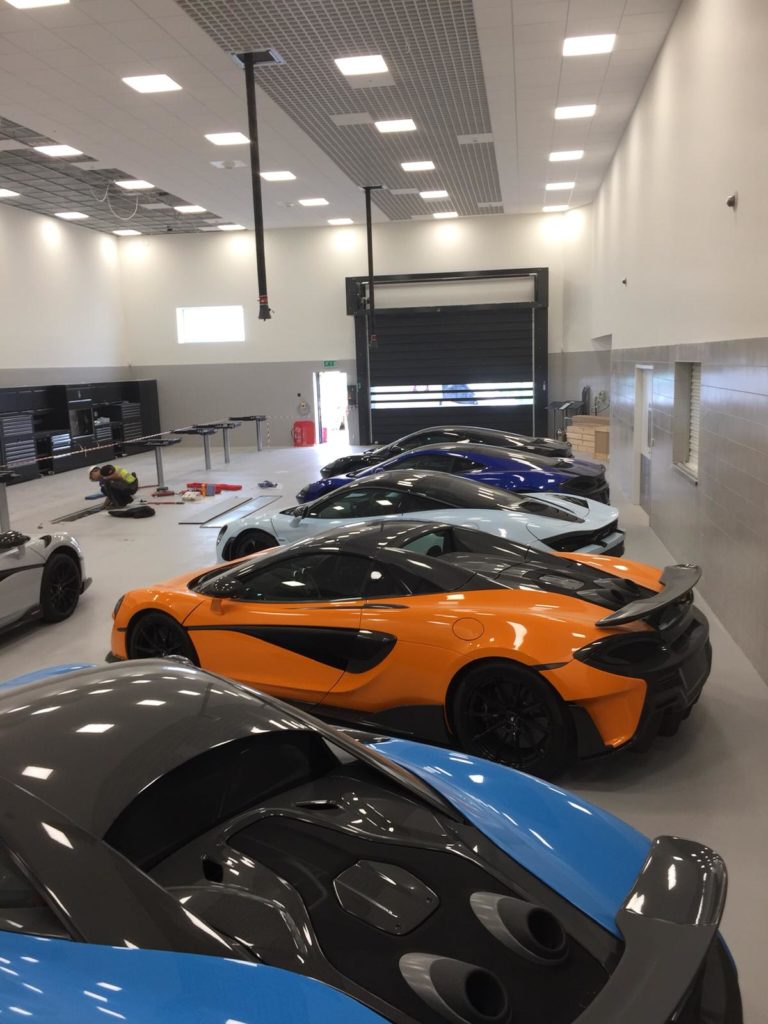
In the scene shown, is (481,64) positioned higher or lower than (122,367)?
higher

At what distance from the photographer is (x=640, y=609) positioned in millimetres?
3635

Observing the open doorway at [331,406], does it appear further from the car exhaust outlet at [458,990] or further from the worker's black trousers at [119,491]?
the car exhaust outlet at [458,990]

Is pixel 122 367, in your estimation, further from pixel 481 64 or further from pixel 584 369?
pixel 481 64

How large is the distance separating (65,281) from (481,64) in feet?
46.5

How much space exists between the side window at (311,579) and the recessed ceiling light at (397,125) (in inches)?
366

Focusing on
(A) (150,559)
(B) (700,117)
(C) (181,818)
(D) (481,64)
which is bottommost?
(A) (150,559)

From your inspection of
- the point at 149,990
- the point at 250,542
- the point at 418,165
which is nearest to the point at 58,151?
the point at 418,165

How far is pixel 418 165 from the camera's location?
47.5 ft

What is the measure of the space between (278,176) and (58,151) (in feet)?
13.1

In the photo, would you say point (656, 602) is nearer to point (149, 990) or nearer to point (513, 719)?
point (513, 719)

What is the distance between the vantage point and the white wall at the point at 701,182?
5625mm

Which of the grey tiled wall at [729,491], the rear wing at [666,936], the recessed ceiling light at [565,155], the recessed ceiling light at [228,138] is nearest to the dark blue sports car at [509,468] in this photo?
the grey tiled wall at [729,491]

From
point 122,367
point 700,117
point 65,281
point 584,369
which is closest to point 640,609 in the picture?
point 700,117

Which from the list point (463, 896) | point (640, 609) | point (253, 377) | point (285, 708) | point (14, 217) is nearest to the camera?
point (463, 896)
